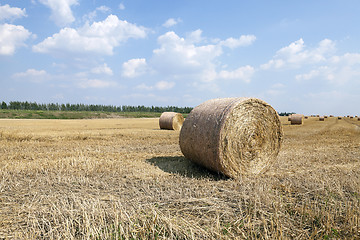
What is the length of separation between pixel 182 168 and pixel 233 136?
5.16ft

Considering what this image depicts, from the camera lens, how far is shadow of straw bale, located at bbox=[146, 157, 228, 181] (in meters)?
5.61

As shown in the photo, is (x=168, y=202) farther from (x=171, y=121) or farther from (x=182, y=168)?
(x=171, y=121)

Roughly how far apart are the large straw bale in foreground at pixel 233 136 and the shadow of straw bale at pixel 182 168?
0.69 feet

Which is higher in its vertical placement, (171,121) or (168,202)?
(171,121)

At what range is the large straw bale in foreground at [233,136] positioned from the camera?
5.45 metres

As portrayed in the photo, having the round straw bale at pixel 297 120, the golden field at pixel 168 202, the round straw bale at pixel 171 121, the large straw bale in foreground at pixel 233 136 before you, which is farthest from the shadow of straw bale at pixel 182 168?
the round straw bale at pixel 297 120

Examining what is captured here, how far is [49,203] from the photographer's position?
383 centimetres

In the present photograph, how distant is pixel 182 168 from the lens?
623 centimetres

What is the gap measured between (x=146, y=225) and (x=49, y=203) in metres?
1.81

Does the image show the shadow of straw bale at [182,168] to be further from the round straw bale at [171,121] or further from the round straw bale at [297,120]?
the round straw bale at [297,120]

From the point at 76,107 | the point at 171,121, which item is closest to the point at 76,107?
the point at 76,107

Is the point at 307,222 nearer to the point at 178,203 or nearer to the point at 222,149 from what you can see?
the point at 178,203

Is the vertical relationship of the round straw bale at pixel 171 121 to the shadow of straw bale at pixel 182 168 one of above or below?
above

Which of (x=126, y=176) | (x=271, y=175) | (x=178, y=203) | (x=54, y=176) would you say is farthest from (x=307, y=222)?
(x=54, y=176)
